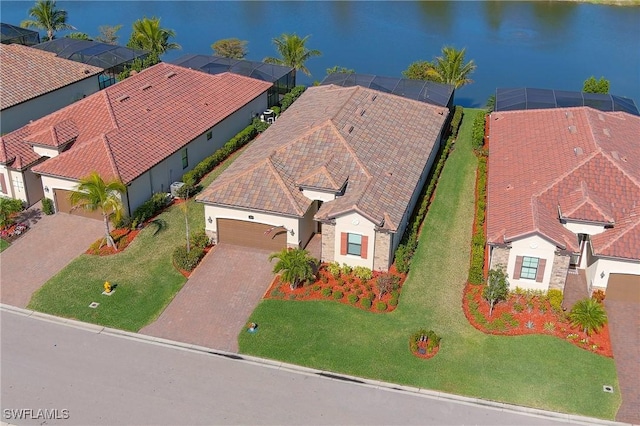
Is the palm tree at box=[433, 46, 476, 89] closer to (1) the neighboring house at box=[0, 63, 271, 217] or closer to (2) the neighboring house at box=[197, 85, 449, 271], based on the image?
(2) the neighboring house at box=[197, 85, 449, 271]

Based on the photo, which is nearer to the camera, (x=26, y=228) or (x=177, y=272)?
(x=177, y=272)

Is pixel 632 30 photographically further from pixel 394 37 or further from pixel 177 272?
pixel 177 272

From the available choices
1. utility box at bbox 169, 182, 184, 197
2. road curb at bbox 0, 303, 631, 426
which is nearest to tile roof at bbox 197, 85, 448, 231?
A: utility box at bbox 169, 182, 184, 197

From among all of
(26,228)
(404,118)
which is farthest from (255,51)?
(26,228)

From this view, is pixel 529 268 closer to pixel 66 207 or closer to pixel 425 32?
pixel 66 207

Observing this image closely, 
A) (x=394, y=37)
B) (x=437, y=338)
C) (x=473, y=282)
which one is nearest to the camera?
(x=437, y=338)

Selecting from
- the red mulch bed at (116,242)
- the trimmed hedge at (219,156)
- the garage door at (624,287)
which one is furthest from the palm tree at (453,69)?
the red mulch bed at (116,242)
